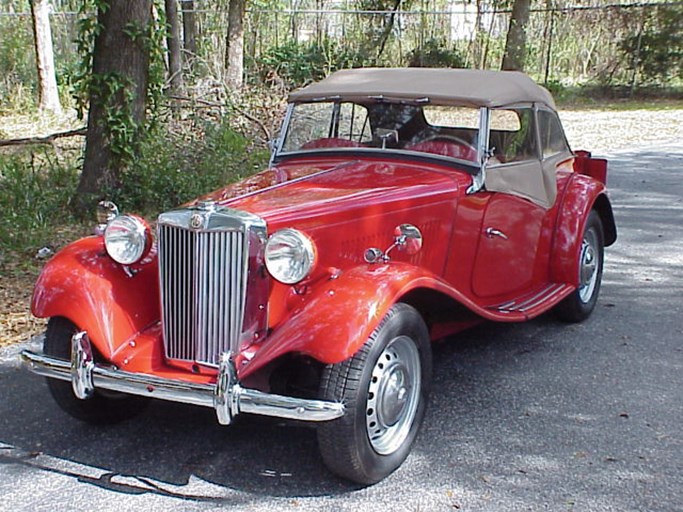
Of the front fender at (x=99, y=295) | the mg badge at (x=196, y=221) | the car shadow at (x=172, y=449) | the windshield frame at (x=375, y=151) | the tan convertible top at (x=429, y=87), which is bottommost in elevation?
the car shadow at (x=172, y=449)

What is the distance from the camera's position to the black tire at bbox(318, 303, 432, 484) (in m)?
3.08

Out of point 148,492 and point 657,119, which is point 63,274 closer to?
point 148,492

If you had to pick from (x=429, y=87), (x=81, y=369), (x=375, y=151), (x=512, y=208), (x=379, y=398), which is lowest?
(x=379, y=398)

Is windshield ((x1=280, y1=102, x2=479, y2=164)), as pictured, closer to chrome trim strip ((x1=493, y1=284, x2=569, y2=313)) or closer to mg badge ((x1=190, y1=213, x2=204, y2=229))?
chrome trim strip ((x1=493, y1=284, x2=569, y2=313))

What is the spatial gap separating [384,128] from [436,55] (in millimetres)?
17083

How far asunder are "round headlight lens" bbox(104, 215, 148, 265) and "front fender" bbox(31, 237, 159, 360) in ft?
0.30

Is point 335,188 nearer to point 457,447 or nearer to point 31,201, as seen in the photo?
point 457,447

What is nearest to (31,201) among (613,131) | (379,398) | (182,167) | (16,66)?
(182,167)

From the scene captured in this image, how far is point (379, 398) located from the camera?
3.31 metres

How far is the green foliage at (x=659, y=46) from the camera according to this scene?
19.8 meters

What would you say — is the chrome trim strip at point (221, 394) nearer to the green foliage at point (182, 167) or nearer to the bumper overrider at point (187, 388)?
the bumper overrider at point (187, 388)

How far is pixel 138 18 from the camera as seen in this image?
737 cm

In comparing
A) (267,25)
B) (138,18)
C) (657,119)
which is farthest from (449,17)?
(138,18)

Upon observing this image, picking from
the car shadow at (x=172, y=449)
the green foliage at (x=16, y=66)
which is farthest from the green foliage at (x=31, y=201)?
the green foliage at (x=16, y=66)
